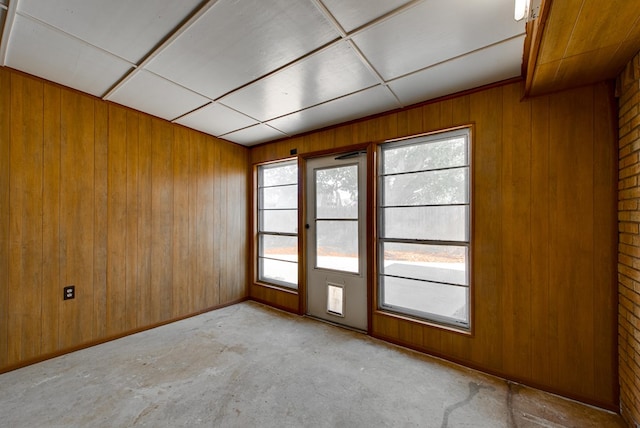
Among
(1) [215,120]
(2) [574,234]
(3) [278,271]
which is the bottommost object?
(3) [278,271]

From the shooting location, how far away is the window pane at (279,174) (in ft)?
13.1

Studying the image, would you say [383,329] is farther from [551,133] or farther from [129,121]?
[129,121]

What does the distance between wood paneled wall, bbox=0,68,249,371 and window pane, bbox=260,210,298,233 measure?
0.70 metres

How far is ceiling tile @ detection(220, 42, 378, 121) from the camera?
202cm

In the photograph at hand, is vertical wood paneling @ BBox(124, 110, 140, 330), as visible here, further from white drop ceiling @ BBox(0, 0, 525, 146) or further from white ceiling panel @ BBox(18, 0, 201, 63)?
white ceiling panel @ BBox(18, 0, 201, 63)

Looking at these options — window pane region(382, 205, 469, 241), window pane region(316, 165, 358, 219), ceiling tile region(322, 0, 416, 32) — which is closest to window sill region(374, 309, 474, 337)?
window pane region(382, 205, 469, 241)

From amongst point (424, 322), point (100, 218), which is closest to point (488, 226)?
point (424, 322)

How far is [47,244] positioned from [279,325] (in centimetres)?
249

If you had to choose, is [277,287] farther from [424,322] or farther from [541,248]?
[541,248]

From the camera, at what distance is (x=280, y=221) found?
4.14 meters

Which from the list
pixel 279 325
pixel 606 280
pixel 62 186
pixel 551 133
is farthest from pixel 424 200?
pixel 62 186

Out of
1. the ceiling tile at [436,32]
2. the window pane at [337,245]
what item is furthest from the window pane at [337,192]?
the ceiling tile at [436,32]

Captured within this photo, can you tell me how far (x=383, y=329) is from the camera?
2.93 m

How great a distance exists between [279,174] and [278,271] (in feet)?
5.06
